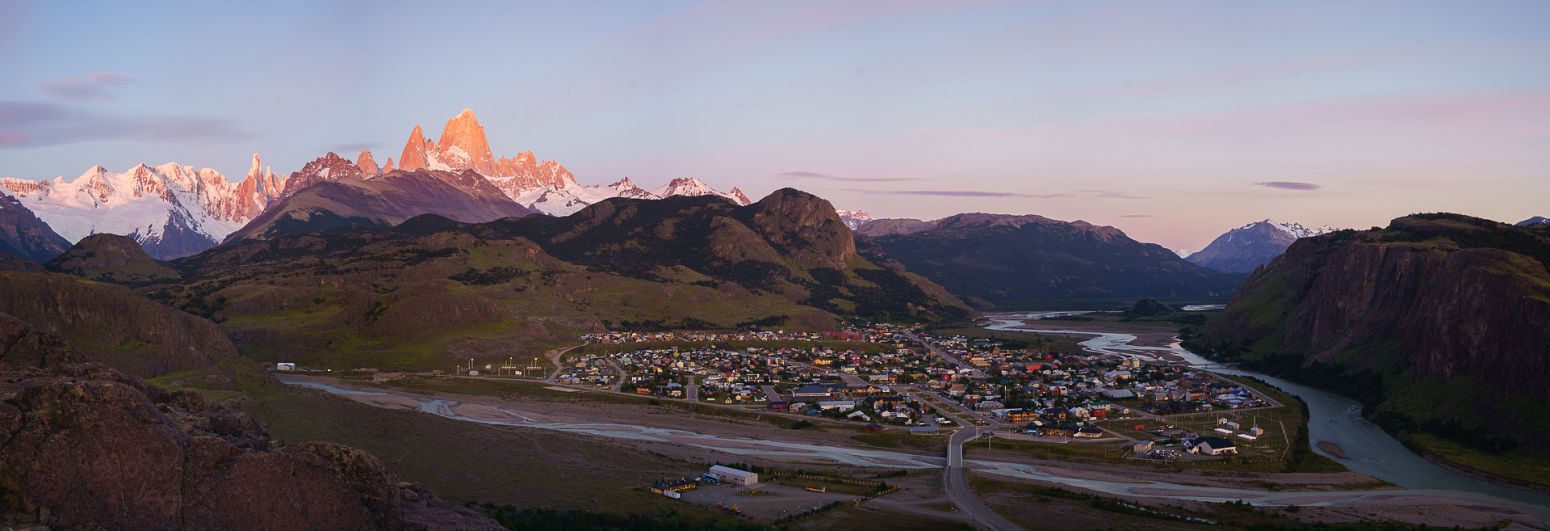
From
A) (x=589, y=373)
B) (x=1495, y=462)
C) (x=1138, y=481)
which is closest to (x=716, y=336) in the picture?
(x=589, y=373)

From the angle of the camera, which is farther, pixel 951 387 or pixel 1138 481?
pixel 951 387

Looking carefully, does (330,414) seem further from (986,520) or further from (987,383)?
(987,383)

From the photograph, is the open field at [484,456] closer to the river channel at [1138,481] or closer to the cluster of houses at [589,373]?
the river channel at [1138,481]

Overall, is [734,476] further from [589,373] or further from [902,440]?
[589,373]

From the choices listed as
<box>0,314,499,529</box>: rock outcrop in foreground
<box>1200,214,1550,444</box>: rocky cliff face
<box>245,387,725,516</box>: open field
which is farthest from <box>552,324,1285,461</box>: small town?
<box>0,314,499,529</box>: rock outcrop in foreground

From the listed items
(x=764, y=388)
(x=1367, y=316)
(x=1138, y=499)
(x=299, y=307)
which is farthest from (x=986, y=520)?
(x=299, y=307)

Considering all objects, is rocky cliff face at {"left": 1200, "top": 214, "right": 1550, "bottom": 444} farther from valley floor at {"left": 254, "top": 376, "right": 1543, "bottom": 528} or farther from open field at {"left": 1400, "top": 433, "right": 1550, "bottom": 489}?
Result: valley floor at {"left": 254, "top": 376, "right": 1543, "bottom": 528}

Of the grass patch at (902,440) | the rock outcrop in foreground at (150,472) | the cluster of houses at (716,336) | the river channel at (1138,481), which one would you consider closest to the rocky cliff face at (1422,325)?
the river channel at (1138,481)
